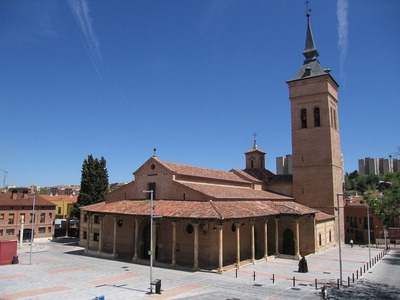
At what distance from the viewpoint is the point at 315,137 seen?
46.8 meters

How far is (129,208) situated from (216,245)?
1015 centimetres

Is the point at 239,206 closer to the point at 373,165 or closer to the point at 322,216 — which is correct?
the point at 322,216

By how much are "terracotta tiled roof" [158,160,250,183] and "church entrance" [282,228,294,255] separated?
30.2ft

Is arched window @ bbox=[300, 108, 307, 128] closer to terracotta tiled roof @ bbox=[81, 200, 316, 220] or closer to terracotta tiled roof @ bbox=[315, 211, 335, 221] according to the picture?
terracotta tiled roof @ bbox=[315, 211, 335, 221]

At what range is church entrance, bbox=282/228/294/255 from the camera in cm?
3838

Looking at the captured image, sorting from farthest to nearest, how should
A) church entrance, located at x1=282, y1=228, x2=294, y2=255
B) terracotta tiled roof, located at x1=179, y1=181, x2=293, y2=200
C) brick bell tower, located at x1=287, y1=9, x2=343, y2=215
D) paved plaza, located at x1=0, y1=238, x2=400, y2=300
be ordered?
brick bell tower, located at x1=287, y1=9, x2=343, y2=215, church entrance, located at x1=282, y1=228, x2=294, y2=255, terracotta tiled roof, located at x1=179, y1=181, x2=293, y2=200, paved plaza, located at x1=0, y1=238, x2=400, y2=300

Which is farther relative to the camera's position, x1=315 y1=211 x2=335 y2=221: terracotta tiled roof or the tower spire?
the tower spire

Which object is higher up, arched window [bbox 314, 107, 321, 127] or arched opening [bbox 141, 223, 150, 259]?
arched window [bbox 314, 107, 321, 127]

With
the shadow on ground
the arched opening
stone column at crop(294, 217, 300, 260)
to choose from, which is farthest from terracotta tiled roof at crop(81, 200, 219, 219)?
stone column at crop(294, 217, 300, 260)

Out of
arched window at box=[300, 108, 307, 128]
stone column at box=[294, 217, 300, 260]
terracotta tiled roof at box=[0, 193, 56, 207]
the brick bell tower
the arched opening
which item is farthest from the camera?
terracotta tiled roof at box=[0, 193, 56, 207]

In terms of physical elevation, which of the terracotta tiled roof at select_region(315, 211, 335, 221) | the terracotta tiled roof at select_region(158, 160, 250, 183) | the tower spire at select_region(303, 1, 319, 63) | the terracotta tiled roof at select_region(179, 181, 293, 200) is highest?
the tower spire at select_region(303, 1, 319, 63)

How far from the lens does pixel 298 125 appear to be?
48.4 meters

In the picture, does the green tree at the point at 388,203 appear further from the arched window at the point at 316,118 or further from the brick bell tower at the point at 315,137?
the arched window at the point at 316,118

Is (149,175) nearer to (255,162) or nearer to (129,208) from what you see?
(129,208)
